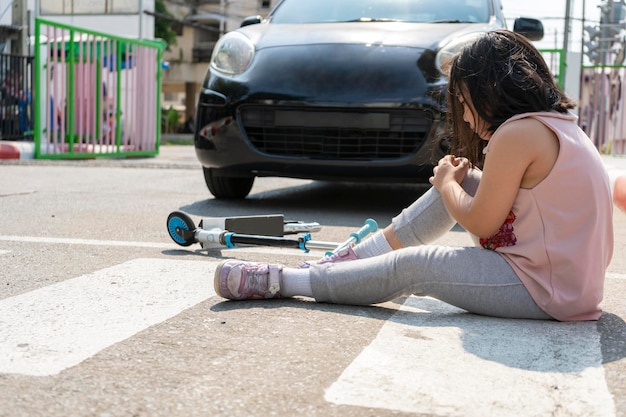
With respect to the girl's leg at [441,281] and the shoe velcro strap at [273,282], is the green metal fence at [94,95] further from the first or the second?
the girl's leg at [441,281]

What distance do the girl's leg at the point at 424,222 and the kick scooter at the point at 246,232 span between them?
404 mm

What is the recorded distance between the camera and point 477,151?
271cm

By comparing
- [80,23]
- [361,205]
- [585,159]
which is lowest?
[361,205]

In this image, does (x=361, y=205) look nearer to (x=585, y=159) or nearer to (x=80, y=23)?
(x=585, y=159)

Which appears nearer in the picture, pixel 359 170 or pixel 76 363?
pixel 76 363

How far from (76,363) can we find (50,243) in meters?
1.92

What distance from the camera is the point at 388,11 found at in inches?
234

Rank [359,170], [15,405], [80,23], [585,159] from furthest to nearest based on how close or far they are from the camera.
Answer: [80,23]
[359,170]
[585,159]
[15,405]

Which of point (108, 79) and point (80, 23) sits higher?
point (80, 23)

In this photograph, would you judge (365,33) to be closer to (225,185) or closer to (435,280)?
(225,185)

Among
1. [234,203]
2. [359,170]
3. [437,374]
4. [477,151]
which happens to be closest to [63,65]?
[234,203]

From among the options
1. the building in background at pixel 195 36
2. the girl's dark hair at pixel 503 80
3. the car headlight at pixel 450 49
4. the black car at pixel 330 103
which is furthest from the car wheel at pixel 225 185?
the building in background at pixel 195 36

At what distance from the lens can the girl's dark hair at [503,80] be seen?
249cm

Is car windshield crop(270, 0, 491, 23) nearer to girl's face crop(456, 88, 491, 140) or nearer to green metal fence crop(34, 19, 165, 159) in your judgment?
girl's face crop(456, 88, 491, 140)
